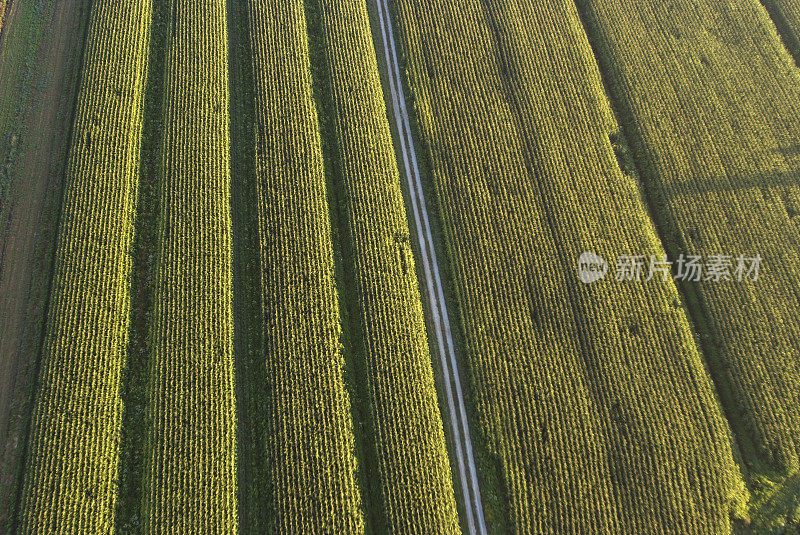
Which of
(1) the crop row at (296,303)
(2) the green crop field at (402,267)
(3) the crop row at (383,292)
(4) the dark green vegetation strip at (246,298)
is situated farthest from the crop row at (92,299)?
(3) the crop row at (383,292)

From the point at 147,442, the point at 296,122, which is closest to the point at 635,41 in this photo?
the point at 296,122

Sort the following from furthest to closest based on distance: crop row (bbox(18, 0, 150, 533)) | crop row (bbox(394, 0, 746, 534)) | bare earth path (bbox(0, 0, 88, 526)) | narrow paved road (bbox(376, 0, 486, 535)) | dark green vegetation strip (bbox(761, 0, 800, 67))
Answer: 1. dark green vegetation strip (bbox(761, 0, 800, 67))
2. bare earth path (bbox(0, 0, 88, 526))
3. narrow paved road (bbox(376, 0, 486, 535))
4. crop row (bbox(394, 0, 746, 534))
5. crop row (bbox(18, 0, 150, 533))

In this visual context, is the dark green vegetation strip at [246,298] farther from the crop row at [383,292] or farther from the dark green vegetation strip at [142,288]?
the crop row at [383,292]

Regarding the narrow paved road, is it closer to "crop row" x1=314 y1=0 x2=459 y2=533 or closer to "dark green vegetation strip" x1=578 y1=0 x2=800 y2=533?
"crop row" x1=314 y1=0 x2=459 y2=533

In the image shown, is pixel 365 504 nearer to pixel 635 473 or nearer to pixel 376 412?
pixel 376 412


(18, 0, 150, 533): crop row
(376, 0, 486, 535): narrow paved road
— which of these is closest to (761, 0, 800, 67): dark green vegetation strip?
(376, 0, 486, 535): narrow paved road

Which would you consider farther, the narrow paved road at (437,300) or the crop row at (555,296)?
the narrow paved road at (437,300)
